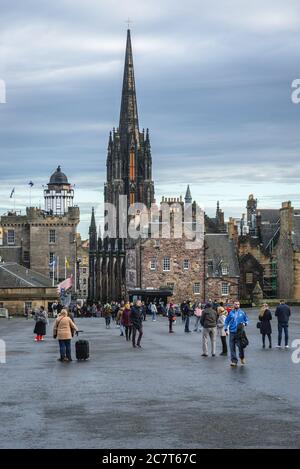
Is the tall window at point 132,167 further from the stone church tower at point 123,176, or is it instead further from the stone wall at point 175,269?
the stone wall at point 175,269

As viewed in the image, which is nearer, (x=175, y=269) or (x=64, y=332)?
(x=64, y=332)

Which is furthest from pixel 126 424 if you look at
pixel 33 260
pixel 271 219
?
pixel 33 260

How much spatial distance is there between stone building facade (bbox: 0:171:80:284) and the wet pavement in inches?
3501

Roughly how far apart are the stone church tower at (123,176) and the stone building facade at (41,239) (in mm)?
22572

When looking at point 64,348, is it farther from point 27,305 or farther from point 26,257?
point 26,257

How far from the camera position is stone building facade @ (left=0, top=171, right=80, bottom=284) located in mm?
117500

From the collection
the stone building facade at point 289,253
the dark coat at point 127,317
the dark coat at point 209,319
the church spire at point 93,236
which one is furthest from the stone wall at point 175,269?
the dark coat at point 209,319

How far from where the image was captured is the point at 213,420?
15281 mm

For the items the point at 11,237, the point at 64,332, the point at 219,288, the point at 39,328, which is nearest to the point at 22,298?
the point at 219,288

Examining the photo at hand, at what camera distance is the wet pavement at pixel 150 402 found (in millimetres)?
13734

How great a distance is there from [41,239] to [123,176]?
102 feet

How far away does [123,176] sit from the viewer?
14700cm

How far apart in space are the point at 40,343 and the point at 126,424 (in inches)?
849
